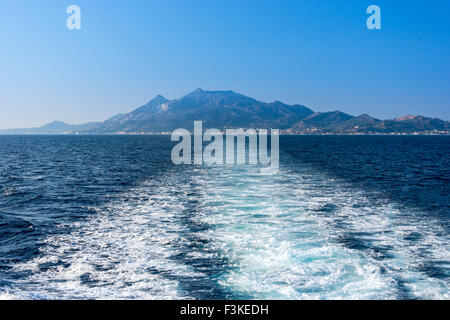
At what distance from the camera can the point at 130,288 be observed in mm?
9297

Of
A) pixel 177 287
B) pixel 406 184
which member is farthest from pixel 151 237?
pixel 406 184

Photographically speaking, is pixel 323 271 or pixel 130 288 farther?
pixel 323 271

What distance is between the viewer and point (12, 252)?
1279 centimetres

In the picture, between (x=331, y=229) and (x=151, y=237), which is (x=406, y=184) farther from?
(x=151, y=237)

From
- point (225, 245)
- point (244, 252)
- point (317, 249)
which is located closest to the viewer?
point (244, 252)

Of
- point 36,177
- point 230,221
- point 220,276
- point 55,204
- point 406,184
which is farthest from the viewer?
point 36,177

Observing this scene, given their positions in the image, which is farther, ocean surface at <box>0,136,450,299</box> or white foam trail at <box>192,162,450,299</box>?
ocean surface at <box>0,136,450,299</box>

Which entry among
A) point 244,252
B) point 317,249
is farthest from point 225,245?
point 317,249

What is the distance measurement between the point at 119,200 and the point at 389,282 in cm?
1882

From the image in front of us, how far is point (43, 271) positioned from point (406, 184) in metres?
32.2

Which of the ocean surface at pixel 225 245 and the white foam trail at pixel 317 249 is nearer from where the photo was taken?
the white foam trail at pixel 317 249

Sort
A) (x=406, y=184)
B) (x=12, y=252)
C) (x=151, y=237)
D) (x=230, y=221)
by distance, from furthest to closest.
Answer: (x=406, y=184) < (x=230, y=221) < (x=151, y=237) < (x=12, y=252)

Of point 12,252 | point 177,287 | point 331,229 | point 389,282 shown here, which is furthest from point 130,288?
point 331,229

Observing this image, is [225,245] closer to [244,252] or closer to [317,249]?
[244,252]
